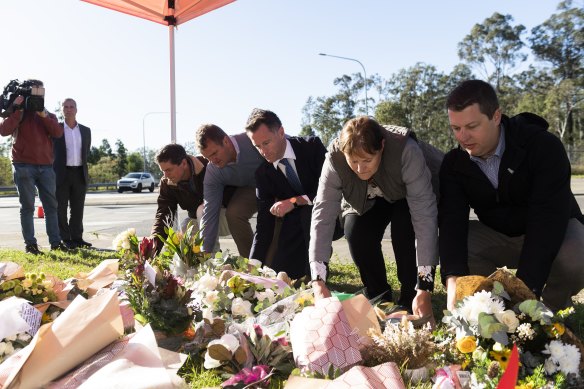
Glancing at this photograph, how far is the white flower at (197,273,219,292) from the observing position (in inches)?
94.6

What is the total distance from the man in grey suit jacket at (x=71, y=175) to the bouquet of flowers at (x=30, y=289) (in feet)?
12.8

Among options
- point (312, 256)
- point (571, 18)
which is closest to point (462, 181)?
point (312, 256)

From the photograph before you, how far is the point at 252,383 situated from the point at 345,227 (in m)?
1.84

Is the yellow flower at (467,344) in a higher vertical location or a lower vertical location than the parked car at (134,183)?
higher

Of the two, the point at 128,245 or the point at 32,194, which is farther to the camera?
the point at 32,194

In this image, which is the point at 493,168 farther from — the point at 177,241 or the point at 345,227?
the point at 177,241

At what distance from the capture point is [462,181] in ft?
8.95

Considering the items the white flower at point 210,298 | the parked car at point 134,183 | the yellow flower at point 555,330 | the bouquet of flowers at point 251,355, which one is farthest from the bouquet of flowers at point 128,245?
the parked car at point 134,183

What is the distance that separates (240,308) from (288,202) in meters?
1.43

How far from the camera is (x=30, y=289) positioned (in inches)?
96.7

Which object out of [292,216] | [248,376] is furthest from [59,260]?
[248,376]

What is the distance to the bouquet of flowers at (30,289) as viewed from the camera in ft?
7.84

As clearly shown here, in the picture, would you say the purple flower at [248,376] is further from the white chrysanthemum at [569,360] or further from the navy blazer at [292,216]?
the navy blazer at [292,216]

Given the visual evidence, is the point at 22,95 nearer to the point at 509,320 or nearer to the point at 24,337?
the point at 24,337
